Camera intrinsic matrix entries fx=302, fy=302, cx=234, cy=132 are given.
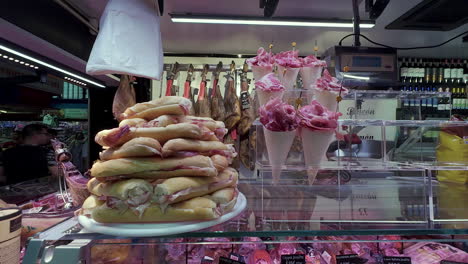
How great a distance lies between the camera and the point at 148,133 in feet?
2.53

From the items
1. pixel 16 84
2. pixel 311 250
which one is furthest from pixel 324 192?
pixel 16 84

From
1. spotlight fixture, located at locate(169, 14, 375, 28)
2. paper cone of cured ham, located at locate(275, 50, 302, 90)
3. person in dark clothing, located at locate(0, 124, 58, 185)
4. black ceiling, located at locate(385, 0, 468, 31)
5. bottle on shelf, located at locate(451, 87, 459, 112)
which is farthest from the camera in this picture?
bottle on shelf, located at locate(451, 87, 459, 112)

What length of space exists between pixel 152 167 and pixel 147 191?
0.19ft

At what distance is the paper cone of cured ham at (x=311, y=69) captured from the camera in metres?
1.44

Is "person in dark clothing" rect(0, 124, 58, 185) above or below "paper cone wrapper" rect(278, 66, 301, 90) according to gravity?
below

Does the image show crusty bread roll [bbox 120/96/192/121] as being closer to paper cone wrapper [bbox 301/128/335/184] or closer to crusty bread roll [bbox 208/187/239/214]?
crusty bread roll [bbox 208/187/239/214]

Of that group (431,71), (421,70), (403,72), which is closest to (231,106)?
(403,72)

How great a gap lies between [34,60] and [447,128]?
3847 millimetres

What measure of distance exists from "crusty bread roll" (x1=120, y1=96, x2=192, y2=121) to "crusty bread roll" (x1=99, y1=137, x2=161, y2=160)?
0.44 feet

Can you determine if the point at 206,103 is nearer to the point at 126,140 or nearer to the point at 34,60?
the point at 34,60

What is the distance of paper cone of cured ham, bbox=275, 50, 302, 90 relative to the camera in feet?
4.66

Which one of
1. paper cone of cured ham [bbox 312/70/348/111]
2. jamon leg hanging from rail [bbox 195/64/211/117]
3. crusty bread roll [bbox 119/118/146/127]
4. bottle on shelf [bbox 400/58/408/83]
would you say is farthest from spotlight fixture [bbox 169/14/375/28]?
crusty bread roll [bbox 119/118/146/127]

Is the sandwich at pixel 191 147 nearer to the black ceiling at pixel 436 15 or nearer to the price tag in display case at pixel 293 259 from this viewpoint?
the price tag in display case at pixel 293 259

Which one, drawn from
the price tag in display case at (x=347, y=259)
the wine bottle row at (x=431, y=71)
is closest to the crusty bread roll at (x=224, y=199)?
the price tag in display case at (x=347, y=259)
